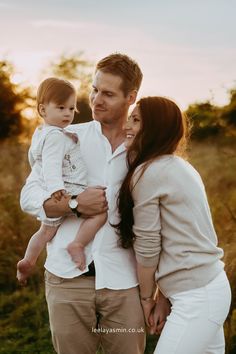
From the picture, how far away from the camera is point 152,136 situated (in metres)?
2.93

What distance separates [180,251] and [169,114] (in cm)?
59

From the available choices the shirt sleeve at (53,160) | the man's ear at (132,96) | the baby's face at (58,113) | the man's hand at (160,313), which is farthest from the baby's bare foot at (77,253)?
the man's ear at (132,96)

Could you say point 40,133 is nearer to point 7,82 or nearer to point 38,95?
point 38,95

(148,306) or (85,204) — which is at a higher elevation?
(85,204)

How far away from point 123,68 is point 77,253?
92 cm

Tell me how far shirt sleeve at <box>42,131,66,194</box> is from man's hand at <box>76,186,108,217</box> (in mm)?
126

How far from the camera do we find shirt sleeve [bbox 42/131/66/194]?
3.19 m

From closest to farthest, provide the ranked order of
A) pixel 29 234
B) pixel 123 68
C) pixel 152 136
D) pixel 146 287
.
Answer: pixel 152 136
pixel 146 287
pixel 123 68
pixel 29 234

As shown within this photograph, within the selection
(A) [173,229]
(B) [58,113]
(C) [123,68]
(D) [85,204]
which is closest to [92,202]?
(D) [85,204]

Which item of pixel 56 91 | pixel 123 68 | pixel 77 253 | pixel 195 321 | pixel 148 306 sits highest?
pixel 123 68

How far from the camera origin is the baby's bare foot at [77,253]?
314 centimetres

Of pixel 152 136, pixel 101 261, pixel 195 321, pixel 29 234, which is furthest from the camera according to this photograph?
pixel 29 234

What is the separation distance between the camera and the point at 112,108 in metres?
3.28

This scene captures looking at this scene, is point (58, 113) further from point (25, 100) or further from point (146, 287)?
point (25, 100)
